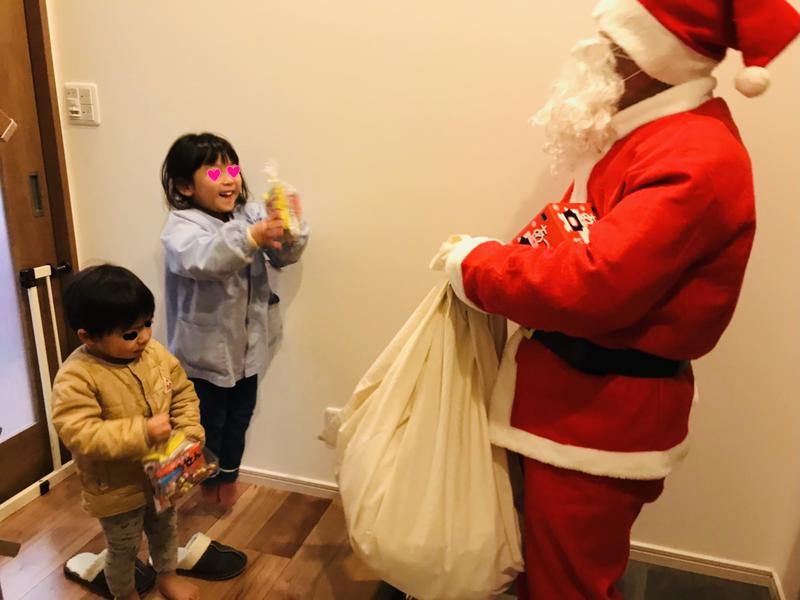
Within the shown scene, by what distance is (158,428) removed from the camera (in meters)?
1.35

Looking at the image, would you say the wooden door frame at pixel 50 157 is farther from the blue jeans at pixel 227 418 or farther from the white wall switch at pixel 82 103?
the blue jeans at pixel 227 418

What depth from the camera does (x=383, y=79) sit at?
166cm

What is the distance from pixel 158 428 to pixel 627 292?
95cm

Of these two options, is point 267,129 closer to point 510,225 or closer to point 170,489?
point 510,225

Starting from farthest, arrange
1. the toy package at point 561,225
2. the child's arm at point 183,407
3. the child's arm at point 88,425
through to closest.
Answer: the child's arm at point 183,407 < the child's arm at point 88,425 < the toy package at point 561,225

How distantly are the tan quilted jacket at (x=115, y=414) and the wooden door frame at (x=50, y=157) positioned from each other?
746mm

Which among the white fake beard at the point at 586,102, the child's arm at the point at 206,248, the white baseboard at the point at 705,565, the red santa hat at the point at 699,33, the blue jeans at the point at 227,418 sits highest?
the red santa hat at the point at 699,33

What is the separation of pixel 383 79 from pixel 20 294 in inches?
48.3

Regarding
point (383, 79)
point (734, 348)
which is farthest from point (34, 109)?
point (734, 348)

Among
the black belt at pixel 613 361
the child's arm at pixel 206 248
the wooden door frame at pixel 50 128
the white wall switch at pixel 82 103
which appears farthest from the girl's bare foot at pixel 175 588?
the white wall switch at pixel 82 103

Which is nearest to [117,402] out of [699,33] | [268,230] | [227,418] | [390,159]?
[268,230]

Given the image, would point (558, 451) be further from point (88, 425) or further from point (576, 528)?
point (88, 425)

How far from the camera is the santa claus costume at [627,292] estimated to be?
3.21 ft

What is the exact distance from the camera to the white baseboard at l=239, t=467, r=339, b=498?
2.05 meters
